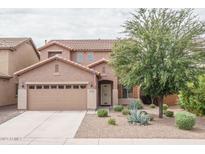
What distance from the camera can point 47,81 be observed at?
25.6m

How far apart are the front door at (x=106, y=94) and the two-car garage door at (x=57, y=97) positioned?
15.8ft

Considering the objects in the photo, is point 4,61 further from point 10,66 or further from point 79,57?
point 79,57

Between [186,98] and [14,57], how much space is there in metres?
17.6

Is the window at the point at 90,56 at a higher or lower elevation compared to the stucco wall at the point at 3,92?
higher

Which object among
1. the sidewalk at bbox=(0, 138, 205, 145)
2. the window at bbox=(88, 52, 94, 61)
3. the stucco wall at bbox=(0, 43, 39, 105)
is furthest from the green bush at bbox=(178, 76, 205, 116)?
the stucco wall at bbox=(0, 43, 39, 105)

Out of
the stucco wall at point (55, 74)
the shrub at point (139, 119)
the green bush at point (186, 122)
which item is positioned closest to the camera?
the green bush at point (186, 122)

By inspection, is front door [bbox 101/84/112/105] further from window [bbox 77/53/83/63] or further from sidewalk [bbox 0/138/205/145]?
sidewalk [bbox 0/138/205/145]

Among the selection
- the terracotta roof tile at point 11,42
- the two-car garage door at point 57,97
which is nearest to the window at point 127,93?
the two-car garage door at point 57,97

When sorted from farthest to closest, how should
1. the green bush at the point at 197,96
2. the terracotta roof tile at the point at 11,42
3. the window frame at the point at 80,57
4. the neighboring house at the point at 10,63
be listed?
the window frame at the point at 80,57 < the terracotta roof tile at the point at 11,42 < the neighboring house at the point at 10,63 < the green bush at the point at 197,96

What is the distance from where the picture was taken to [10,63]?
3006 centimetres

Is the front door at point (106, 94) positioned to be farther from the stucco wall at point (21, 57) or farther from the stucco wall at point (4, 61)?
the stucco wall at point (4, 61)

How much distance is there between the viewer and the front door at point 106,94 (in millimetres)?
30109

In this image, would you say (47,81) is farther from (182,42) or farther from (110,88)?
(182,42)

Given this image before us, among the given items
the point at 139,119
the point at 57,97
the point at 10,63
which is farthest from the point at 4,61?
the point at 139,119
